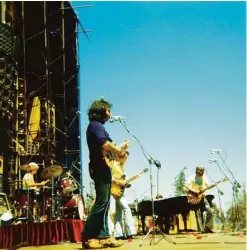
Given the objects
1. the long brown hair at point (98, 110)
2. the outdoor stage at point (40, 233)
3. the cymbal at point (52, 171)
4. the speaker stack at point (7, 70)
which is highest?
the speaker stack at point (7, 70)

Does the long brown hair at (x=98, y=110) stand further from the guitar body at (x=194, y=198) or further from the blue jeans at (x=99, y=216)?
the guitar body at (x=194, y=198)

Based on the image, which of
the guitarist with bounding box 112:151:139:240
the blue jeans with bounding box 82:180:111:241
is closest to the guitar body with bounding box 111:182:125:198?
the guitarist with bounding box 112:151:139:240

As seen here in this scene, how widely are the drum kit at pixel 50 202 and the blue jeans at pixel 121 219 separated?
198cm

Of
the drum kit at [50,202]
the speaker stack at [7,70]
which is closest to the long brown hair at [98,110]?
the drum kit at [50,202]

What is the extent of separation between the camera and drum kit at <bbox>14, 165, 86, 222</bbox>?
8.49m

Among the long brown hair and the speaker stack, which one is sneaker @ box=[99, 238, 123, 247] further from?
the speaker stack

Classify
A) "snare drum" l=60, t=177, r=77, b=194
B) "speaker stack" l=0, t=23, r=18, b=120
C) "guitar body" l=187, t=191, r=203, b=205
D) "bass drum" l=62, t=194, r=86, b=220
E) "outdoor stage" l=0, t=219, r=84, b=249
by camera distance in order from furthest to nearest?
"speaker stack" l=0, t=23, r=18, b=120 → "guitar body" l=187, t=191, r=203, b=205 → "snare drum" l=60, t=177, r=77, b=194 → "bass drum" l=62, t=194, r=86, b=220 → "outdoor stage" l=0, t=219, r=84, b=249

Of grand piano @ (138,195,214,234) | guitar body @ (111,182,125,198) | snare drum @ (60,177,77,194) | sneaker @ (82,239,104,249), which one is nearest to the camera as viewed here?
sneaker @ (82,239,104,249)

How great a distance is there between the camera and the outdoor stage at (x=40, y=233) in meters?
7.21

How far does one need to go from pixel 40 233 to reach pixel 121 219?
4.84 feet

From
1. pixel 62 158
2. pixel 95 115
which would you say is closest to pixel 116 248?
pixel 95 115

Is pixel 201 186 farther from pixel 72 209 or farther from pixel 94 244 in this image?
pixel 94 244

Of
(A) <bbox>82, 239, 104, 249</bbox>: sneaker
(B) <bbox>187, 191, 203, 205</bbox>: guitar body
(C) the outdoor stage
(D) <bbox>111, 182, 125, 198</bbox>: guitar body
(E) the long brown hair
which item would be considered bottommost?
(C) the outdoor stage

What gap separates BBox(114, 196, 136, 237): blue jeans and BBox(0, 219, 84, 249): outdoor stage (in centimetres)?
82
